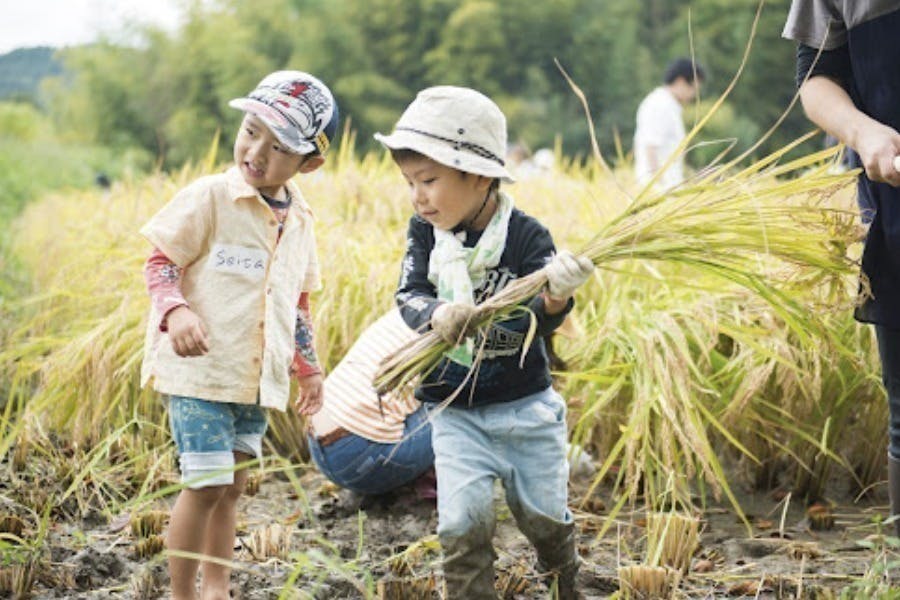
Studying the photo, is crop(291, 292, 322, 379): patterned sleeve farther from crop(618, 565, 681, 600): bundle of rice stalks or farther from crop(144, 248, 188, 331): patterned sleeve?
crop(618, 565, 681, 600): bundle of rice stalks

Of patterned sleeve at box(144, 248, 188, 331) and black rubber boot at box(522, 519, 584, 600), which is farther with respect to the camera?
black rubber boot at box(522, 519, 584, 600)

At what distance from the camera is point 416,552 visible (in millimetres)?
3164

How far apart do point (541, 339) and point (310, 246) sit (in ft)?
2.05

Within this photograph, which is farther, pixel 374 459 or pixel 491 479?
pixel 374 459

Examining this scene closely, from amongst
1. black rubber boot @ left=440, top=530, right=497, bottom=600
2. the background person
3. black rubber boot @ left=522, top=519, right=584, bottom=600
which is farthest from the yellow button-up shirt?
the background person

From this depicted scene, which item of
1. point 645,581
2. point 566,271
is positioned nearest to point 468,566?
point 645,581

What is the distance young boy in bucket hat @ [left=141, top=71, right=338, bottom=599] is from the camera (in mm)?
2680

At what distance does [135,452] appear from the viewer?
390cm

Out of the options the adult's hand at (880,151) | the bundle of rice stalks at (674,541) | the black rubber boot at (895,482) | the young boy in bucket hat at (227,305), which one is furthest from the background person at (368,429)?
the adult's hand at (880,151)

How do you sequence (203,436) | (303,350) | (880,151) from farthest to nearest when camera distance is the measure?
(303,350), (203,436), (880,151)

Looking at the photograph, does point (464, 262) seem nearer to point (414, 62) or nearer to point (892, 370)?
point (892, 370)

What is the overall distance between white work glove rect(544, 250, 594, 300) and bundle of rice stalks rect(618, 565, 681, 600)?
75 centimetres

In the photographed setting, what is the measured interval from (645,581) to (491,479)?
464mm

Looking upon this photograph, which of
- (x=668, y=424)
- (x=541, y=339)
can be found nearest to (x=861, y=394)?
(x=668, y=424)
